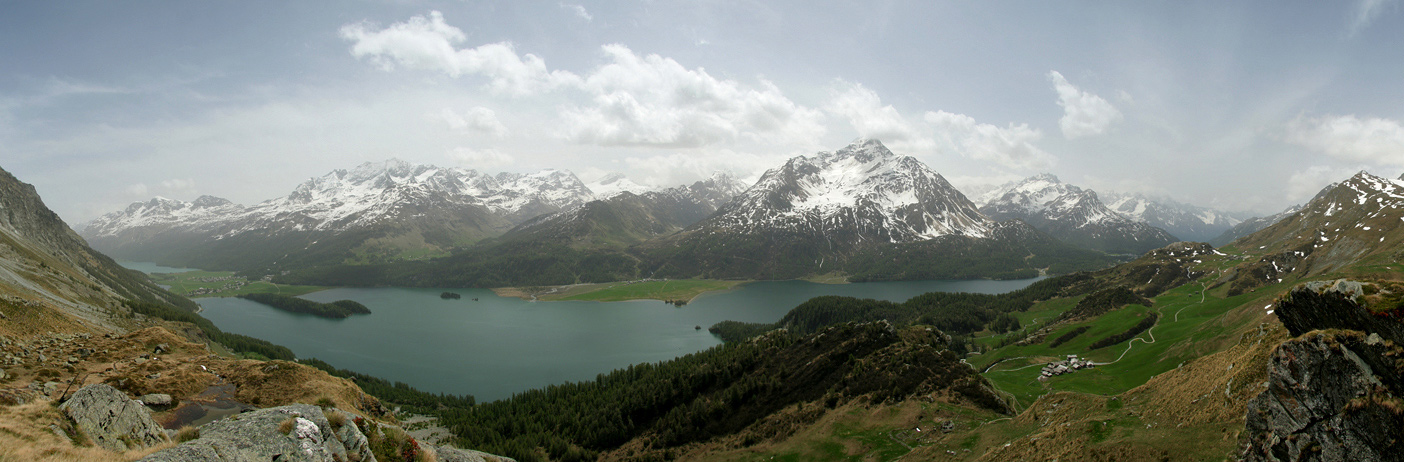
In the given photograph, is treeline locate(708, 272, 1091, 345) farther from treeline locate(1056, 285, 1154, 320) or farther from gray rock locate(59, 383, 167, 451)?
gray rock locate(59, 383, 167, 451)

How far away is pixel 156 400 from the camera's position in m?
22.2

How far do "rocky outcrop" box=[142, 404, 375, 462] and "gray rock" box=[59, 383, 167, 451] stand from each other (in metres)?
3.43

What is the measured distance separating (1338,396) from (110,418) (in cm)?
3682

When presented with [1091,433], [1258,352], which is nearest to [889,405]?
[1091,433]

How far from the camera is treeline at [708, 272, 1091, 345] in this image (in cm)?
12744

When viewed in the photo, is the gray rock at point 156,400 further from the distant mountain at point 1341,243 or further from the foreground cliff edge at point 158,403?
the distant mountain at point 1341,243

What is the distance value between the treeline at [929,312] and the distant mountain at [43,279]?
105867mm

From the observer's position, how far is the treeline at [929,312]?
418ft

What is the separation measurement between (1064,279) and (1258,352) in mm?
162864

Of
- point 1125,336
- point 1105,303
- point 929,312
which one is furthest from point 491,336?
point 1105,303

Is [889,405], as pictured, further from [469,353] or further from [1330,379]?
[469,353]

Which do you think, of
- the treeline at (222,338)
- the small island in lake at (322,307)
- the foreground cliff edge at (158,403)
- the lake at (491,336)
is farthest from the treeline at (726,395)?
the small island in lake at (322,307)

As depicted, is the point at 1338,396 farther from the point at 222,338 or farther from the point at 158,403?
the point at 222,338

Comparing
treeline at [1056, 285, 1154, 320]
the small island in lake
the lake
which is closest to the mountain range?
treeline at [1056, 285, 1154, 320]
